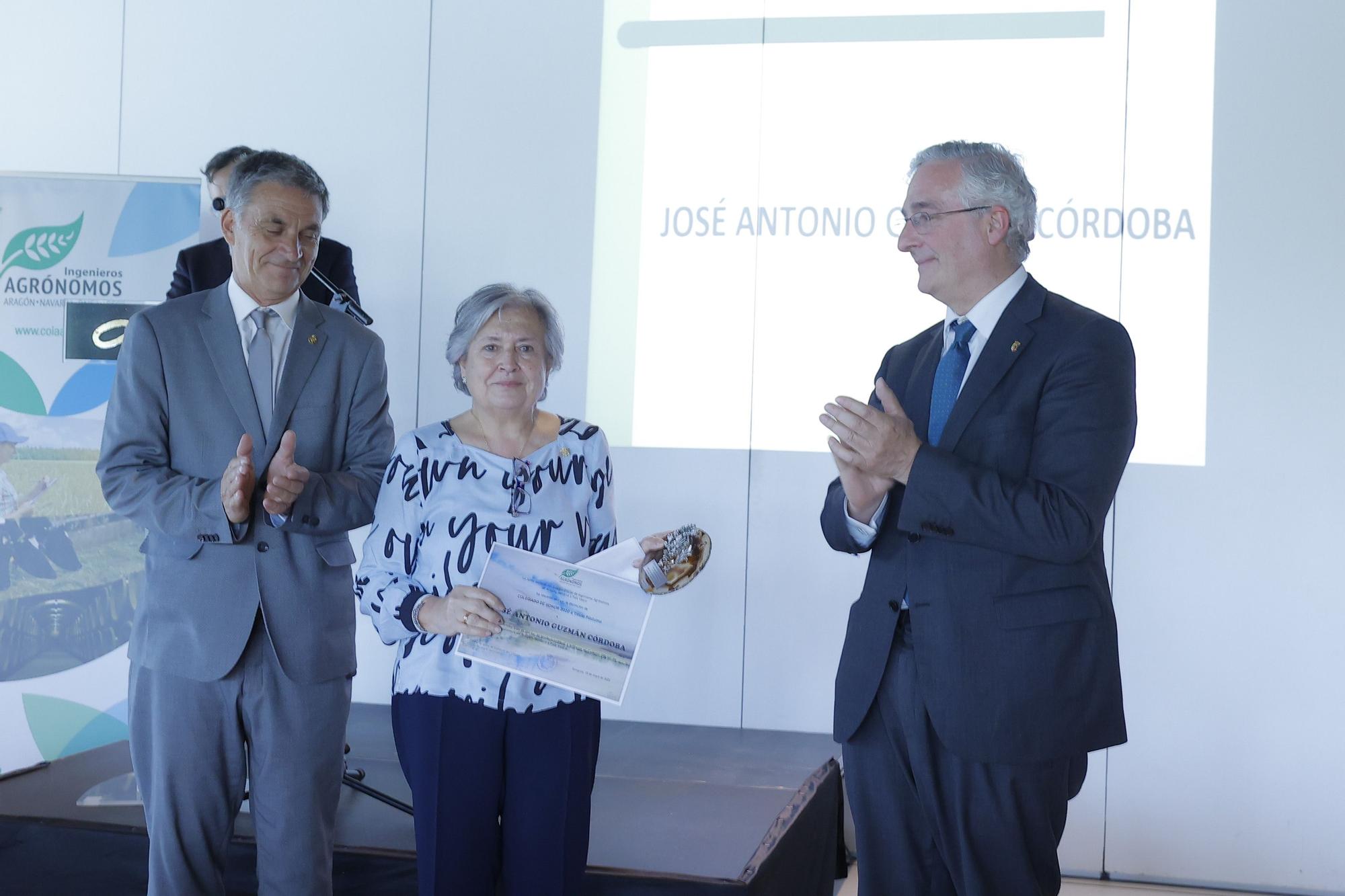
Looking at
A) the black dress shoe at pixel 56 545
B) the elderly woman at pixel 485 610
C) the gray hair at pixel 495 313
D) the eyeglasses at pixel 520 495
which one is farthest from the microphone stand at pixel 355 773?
the black dress shoe at pixel 56 545

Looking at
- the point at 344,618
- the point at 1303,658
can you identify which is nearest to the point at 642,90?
the point at 344,618

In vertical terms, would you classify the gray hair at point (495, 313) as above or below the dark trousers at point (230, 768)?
above

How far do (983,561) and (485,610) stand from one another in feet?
2.80

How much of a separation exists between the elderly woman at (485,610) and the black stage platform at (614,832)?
0.64 m

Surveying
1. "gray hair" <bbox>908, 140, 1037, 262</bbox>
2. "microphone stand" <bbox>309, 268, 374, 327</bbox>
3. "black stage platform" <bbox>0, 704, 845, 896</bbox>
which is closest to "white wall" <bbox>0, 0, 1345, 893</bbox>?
"black stage platform" <bbox>0, 704, 845, 896</bbox>

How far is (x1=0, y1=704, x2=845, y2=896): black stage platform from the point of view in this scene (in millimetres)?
2809

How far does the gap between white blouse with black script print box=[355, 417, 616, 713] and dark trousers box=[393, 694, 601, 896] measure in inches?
1.7

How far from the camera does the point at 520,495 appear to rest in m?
2.21

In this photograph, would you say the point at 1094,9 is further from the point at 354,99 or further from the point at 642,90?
the point at 354,99

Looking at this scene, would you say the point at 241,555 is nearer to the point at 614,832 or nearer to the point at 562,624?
the point at 562,624

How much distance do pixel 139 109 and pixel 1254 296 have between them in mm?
4444

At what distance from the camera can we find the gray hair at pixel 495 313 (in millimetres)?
2297

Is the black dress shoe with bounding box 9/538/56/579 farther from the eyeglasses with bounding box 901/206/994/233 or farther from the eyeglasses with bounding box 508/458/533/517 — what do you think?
the eyeglasses with bounding box 901/206/994/233

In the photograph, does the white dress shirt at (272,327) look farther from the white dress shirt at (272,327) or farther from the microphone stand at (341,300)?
the microphone stand at (341,300)
